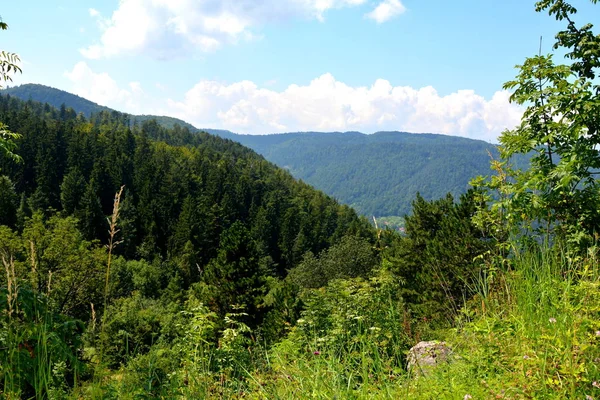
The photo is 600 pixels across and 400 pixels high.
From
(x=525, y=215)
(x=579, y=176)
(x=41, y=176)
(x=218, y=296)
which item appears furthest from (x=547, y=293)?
(x=41, y=176)

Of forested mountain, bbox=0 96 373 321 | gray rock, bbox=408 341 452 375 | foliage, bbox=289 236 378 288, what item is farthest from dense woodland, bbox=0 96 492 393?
gray rock, bbox=408 341 452 375

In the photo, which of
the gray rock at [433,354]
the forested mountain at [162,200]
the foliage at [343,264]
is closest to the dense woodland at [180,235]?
the foliage at [343,264]

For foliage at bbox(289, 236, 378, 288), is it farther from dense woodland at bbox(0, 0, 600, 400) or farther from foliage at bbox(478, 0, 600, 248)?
foliage at bbox(478, 0, 600, 248)

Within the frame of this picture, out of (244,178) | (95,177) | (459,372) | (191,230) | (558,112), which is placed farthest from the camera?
(244,178)

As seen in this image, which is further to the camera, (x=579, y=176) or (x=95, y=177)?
(x=95, y=177)

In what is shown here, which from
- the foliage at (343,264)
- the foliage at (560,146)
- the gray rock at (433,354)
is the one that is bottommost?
the foliage at (343,264)

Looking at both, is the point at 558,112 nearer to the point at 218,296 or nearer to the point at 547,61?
the point at 547,61

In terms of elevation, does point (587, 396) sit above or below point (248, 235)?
above

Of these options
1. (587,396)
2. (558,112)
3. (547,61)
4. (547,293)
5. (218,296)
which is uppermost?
(547,61)

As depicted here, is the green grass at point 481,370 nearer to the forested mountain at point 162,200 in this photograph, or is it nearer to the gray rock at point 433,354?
the gray rock at point 433,354

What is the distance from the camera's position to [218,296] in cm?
2758

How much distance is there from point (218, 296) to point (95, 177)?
59.3 m

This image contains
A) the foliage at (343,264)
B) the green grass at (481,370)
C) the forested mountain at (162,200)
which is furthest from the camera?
the forested mountain at (162,200)

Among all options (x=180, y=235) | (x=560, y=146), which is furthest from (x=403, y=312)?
(x=180, y=235)
